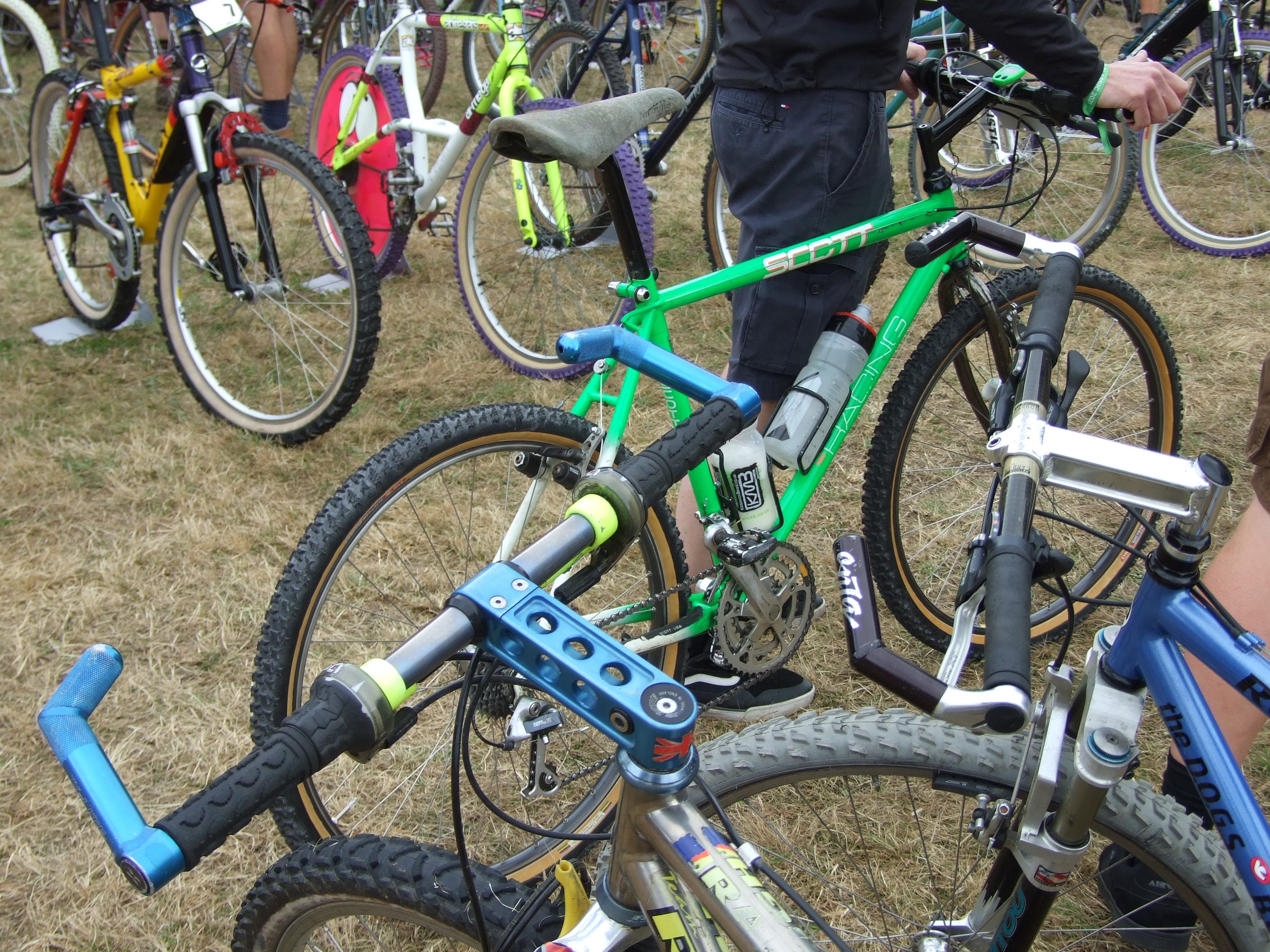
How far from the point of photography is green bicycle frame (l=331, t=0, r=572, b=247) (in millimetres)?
3080

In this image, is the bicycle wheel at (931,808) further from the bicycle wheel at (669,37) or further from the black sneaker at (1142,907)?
the bicycle wheel at (669,37)

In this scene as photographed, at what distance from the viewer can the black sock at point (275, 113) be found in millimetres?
4203

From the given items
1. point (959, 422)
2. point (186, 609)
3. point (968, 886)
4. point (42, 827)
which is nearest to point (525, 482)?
point (186, 609)

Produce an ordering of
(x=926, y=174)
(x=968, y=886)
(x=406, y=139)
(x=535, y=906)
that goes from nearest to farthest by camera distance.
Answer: (x=535, y=906), (x=968, y=886), (x=926, y=174), (x=406, y=139)

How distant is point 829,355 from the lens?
1.83 metres

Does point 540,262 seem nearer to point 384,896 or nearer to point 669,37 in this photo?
point 384,896

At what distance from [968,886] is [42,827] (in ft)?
6.05

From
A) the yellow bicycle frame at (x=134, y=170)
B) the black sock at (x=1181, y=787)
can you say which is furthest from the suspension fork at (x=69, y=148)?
the black sock at (x=1181, y=787)

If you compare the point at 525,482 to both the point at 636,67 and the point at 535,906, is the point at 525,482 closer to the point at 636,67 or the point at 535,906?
the point at 535,906

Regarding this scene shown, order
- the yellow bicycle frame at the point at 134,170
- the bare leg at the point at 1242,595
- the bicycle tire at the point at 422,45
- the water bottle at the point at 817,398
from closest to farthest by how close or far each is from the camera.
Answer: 1. the bare leg at the point at 1242,595
2. the water bottle at the point at 817,398
3. the yellow bicycle frame at the point at 134,170
4. the bicycle tire at the point at 422,45

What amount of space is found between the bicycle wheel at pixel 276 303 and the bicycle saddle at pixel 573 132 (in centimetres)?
115

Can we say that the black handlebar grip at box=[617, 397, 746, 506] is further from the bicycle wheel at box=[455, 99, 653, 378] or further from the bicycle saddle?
the bicycle wheel at box=[455, 99, 653, 378]

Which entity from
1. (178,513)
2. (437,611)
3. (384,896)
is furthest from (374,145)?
(384,896)

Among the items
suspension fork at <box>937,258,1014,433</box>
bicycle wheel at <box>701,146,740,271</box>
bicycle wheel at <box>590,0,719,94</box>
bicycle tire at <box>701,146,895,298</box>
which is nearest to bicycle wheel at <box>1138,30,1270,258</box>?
bicycle tire at <box>701,146,895,298</box>
